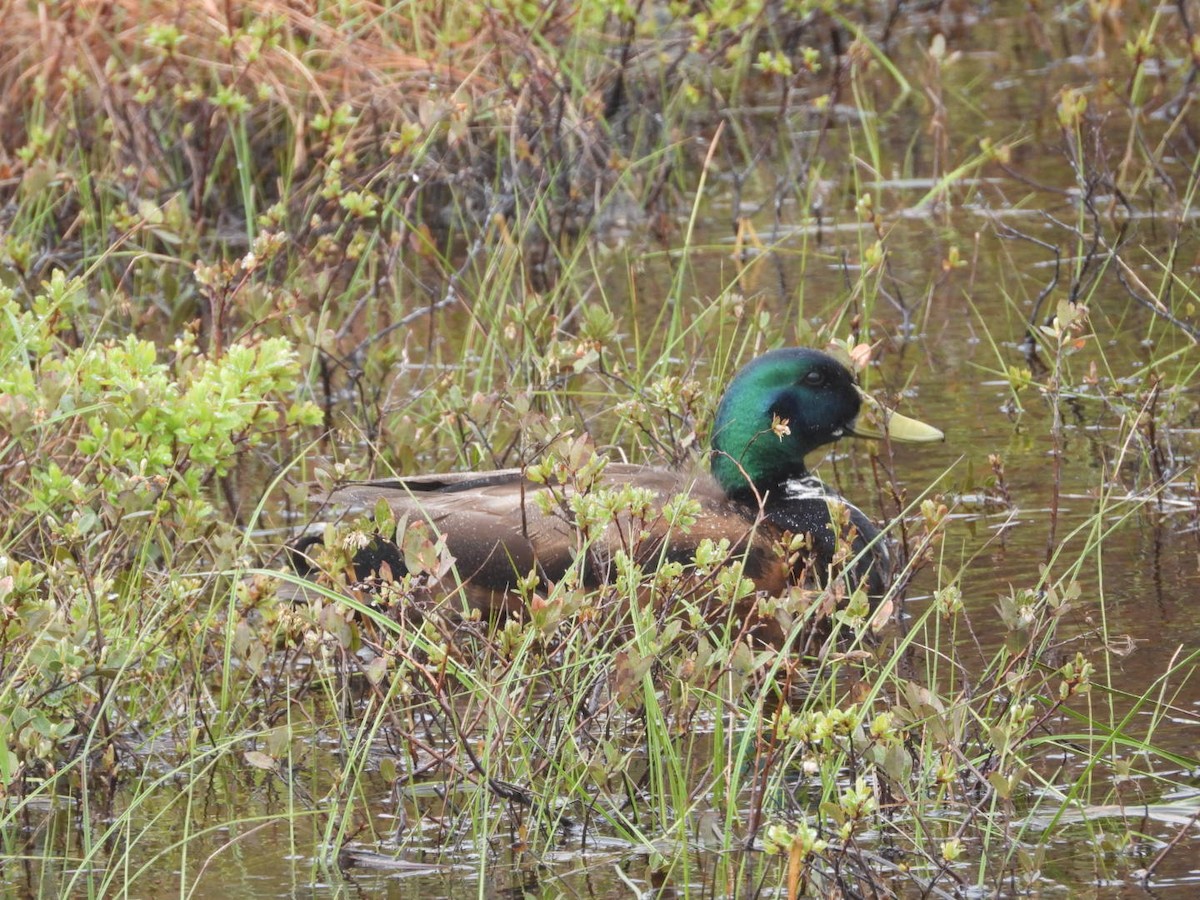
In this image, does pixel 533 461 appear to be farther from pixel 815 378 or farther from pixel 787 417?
pixel 815 378

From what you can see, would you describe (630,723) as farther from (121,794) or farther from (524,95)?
(524,95)

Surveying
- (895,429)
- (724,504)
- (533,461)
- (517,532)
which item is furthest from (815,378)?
(517,532)

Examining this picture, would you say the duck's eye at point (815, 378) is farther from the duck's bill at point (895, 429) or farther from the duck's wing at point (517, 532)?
the duck's wing at point (517, 532)

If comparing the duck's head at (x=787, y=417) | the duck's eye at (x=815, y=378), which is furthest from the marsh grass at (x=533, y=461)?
the duck's eye at (x=815, y=378)

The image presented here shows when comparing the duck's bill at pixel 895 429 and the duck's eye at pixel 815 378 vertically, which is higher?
the duck's eye at pixel 815 378

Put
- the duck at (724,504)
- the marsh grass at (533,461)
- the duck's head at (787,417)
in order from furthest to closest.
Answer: the duck's head at (787,417), the duck at (724,504), the marsh grass at (533,461)

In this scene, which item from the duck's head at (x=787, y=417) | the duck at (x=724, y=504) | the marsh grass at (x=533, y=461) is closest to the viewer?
the marsh grass at (x=533, y=461)

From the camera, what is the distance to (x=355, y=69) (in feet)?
29.2

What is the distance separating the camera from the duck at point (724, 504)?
5.41 metres

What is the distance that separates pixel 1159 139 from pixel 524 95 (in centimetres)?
301

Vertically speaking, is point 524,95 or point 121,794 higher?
point 524,95

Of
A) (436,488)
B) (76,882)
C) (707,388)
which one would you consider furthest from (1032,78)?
(76,882)

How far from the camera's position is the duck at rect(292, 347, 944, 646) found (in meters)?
5.41

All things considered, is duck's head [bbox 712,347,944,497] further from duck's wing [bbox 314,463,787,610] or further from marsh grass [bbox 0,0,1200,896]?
duck's wing [bbox 314,463,787,610]
